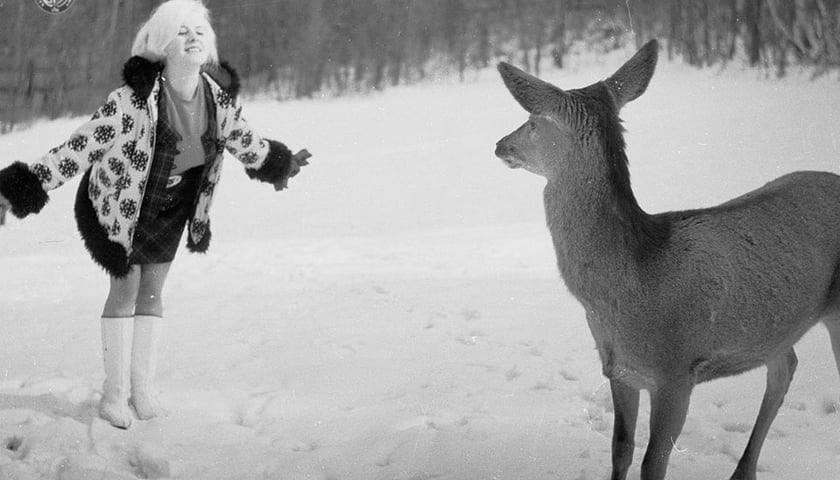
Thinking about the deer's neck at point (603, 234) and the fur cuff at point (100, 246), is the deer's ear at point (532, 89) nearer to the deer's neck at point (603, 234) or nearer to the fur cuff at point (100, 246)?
the deer's neck at point (603, 234)

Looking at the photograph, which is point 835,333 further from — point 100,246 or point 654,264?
point 100,246

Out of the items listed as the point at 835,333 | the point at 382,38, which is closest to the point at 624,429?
the point at 835,333

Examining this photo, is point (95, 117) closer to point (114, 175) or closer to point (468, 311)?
point (114, 175)

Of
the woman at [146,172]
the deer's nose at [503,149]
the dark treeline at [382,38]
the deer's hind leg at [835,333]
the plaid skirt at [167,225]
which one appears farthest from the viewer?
the dark treeline at [382,38]

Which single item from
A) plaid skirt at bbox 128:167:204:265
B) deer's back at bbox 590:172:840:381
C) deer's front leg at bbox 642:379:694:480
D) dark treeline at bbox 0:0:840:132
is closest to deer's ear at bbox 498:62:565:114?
deer's back at bbox 590:172:840:381

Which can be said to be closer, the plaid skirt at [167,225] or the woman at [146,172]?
the woman at [146,172]

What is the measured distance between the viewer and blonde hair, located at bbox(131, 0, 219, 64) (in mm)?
2588

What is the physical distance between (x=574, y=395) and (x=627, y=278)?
3.43 feet

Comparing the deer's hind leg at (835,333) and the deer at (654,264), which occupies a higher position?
the deer at (654,264)

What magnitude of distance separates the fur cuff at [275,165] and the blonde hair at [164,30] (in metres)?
0.38

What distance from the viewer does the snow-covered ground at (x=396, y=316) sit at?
241 cm

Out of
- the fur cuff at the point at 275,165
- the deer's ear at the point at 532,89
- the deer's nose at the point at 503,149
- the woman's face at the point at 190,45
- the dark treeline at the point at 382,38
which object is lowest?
the fur cuff at the point at 275,165

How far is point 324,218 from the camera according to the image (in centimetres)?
585

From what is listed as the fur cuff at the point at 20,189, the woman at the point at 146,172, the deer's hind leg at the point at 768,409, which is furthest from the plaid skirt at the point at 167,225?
the deer's hind leg at the point at 768,409
